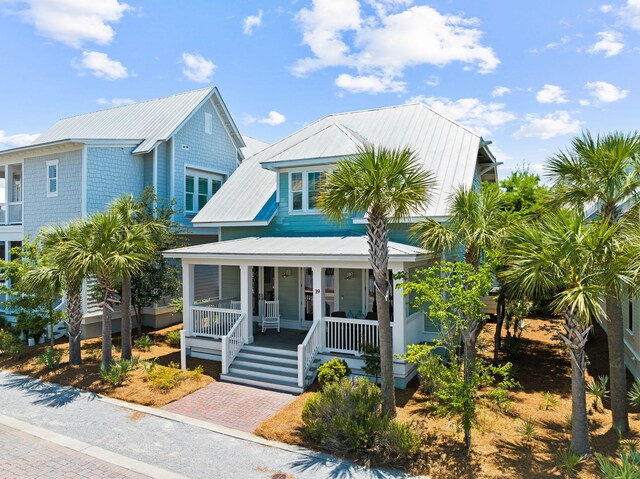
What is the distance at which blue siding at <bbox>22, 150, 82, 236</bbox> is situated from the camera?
18219 millimetres

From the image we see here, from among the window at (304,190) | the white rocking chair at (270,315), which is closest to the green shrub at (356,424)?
the white rocking chair at (270,315)

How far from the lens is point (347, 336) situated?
42.0ft

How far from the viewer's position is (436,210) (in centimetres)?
1428

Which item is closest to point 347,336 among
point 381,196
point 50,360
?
point 381,196

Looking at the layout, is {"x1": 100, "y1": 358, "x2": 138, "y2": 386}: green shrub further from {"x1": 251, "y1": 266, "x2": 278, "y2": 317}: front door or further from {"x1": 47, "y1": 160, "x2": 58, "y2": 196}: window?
{"x1": 47, "y1": 160, "x2": 58, "y2": 196}: window

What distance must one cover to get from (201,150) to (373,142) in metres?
9.88

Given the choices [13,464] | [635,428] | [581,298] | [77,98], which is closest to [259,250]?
[13,464]

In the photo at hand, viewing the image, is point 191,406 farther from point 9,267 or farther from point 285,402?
point 9,267

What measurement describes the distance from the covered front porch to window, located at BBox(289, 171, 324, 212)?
1827 mm

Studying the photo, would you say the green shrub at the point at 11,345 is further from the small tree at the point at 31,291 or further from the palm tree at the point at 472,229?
the palm tree at the point at 472,229

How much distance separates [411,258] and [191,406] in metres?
7.12

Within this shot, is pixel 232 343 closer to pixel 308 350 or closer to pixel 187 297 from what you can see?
pixel 308 350

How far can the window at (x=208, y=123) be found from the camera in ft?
75.1

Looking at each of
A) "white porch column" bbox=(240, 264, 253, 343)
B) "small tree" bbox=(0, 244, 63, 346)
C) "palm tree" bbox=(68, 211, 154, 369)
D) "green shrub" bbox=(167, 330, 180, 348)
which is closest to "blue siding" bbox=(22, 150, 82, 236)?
"small tree" bbox=(0, 244, 63, 346)
